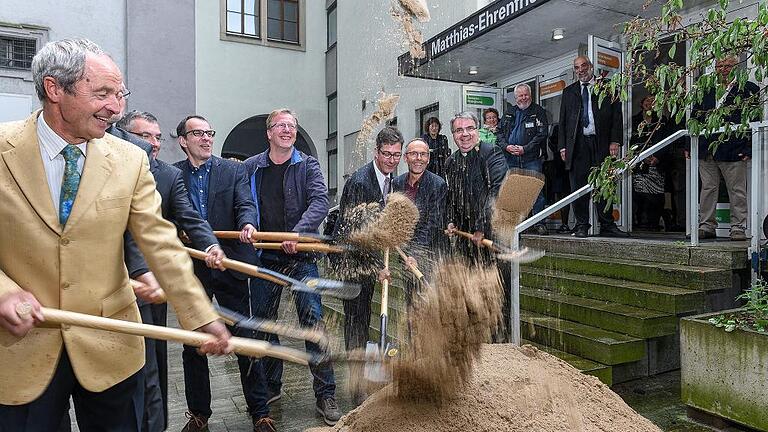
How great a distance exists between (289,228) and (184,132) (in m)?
1.02

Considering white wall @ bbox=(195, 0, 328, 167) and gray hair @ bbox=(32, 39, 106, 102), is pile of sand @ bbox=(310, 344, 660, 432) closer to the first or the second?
gray hair @ bbox=(32, 39, 106, 102)

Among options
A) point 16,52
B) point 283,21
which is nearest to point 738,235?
point 16,52

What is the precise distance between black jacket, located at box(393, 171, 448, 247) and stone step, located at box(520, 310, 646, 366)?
134cm

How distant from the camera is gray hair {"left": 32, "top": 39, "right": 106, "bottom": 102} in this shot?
6.62 feet

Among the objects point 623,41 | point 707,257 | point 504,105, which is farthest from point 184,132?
point 504,105

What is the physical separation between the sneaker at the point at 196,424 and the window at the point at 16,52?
11.5 m

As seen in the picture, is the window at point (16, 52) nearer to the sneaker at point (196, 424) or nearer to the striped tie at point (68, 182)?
the sneaker at point (196, 424)

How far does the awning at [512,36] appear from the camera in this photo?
24.6 ft

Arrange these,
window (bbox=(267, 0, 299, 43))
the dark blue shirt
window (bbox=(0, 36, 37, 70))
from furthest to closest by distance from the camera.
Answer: window (bbox=(267, 0, 299, 43)) → window (bbox=(0, 36, 37, 70)) → the dark blue shirt

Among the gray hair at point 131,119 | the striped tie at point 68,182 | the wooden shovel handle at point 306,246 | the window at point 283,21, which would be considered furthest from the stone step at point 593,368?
the window at point 283,21

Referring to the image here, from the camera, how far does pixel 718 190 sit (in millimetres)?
6395

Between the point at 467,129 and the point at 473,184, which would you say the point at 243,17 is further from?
the point at 473,184

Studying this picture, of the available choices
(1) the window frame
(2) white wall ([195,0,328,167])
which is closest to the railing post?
(2) white wall ([195,0,328,167])

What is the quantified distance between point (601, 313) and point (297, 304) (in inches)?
101
